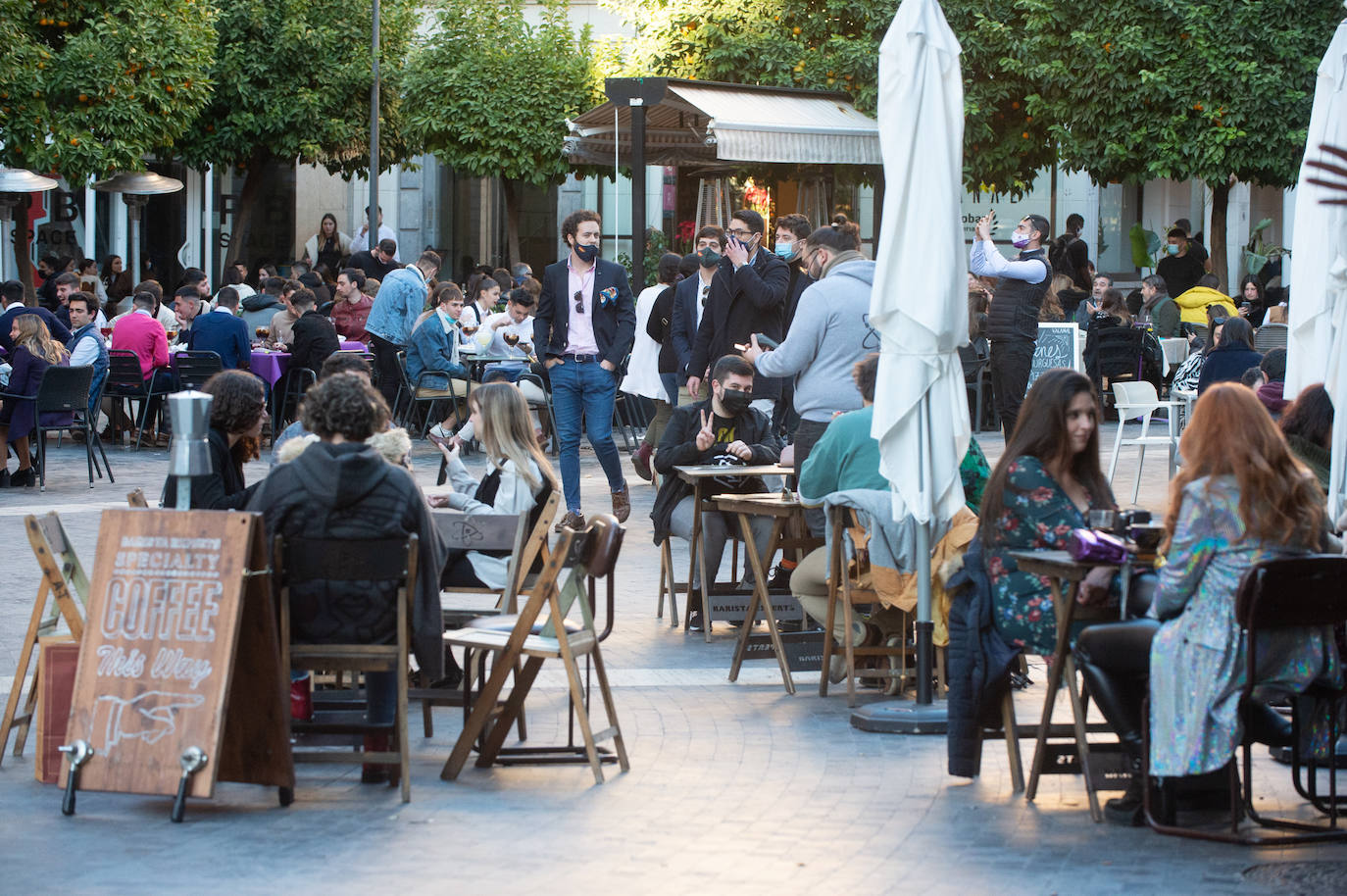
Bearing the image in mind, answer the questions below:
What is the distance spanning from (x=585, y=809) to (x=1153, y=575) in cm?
203

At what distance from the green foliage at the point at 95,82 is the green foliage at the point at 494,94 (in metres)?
5.46

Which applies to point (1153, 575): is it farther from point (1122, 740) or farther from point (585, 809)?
point (585, 809)

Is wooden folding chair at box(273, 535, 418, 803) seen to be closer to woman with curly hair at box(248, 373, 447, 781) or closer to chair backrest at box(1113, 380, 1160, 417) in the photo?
woman with curly hair at box(248, 373, 447, 781)

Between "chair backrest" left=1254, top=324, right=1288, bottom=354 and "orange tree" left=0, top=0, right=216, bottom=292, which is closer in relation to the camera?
"chair backrest" left=1254, top=324, right=1288, bottom=354

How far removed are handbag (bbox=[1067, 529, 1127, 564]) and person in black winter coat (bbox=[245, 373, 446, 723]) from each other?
2069 millimetres

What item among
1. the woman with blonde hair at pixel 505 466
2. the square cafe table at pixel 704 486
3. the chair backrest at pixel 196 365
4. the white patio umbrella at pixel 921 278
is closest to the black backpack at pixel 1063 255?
the chair backrest at pixel 196 365

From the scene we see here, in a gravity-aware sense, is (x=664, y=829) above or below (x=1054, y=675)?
below

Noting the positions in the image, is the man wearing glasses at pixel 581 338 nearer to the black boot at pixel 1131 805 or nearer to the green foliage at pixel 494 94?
A: the black boot at pixel 1131 805

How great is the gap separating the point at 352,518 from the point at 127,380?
37.1 ft

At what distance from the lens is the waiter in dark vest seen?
14.1 m

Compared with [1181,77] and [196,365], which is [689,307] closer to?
[196,365]

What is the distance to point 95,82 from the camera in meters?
21.0

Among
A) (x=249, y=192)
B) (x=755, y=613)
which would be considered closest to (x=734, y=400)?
(x=755, y=613)

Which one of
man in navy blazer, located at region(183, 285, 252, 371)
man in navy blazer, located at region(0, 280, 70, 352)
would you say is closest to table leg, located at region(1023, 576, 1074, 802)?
man in navy blazer, located at region(0, 280, 70, 352)
